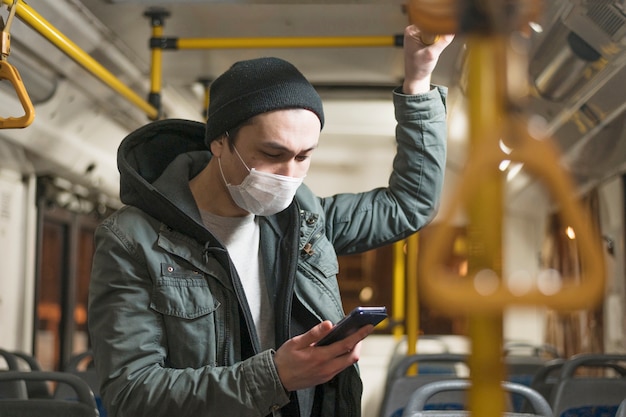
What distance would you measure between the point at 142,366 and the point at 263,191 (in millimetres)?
437

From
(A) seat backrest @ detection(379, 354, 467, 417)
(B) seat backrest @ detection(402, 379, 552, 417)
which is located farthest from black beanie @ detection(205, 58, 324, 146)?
(A) seat backrest @ detection(379, 354, 467, 417)

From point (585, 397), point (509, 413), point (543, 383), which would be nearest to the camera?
point (509, 413)

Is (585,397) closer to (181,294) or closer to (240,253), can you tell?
(240,253)

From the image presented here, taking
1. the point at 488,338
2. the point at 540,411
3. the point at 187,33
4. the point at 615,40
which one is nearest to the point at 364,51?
the point at 187,33

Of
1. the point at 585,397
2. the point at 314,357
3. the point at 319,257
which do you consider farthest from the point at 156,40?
the point at 314,357

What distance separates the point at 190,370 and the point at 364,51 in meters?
4.14

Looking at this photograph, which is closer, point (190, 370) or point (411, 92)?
point (190, 370)

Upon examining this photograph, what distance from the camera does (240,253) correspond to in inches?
81.4

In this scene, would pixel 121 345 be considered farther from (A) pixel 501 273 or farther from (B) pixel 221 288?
(A) pixel 501 273

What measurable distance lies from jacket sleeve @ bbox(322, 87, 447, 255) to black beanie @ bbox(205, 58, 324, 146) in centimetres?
23

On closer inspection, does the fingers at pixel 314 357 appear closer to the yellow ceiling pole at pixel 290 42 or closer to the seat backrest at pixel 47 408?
the seat backrest at pixel 47 408

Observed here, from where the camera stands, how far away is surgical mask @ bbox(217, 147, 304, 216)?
1956mm

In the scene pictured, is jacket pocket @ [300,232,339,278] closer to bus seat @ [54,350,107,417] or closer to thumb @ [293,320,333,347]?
thumb @ [293,320,333,347]

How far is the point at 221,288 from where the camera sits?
6.44ft
